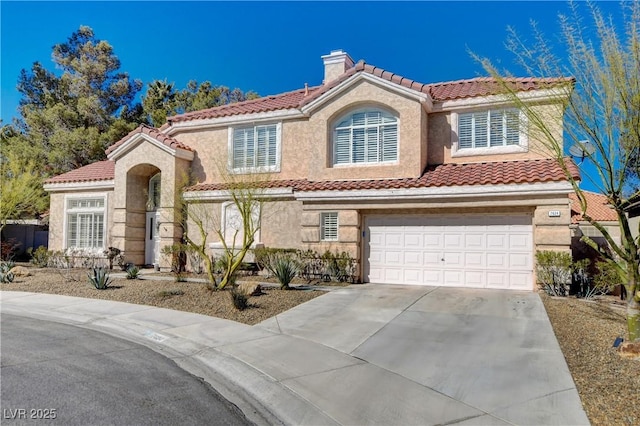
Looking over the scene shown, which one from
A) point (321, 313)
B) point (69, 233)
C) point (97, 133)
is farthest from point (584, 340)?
point (97, 133)

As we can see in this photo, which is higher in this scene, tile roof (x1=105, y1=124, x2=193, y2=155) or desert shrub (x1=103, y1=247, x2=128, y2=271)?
tile roof (x1=105, y1=124, x2=193, y2=155)

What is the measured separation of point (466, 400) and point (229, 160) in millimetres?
13832

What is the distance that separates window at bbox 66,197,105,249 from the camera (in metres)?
20.2

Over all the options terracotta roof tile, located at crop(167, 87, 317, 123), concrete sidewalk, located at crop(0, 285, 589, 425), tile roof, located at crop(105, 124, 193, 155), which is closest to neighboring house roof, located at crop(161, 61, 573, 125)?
terracotta roof tile, located at crop(167, 87, 317, 123)

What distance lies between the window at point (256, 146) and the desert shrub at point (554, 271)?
989 cm

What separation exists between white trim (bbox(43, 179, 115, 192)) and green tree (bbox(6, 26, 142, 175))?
9730 millimetres

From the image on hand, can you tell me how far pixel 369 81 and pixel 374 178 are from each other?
11.0ft

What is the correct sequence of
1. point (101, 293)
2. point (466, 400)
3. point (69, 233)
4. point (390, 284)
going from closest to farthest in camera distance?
point (466, 400), point (101, 293), point (390, 284), point (69, 233)

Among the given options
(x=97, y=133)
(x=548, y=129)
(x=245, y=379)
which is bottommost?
(x=245, y=379)

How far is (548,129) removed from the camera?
7414 mm

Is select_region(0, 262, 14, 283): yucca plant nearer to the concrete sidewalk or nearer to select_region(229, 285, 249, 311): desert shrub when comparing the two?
the concrete sidewalk

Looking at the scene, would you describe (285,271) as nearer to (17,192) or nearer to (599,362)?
(599,362)

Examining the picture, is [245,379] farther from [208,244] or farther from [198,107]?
[198,107]

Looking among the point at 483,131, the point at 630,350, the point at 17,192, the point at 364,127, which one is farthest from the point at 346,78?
the point at 17,192
